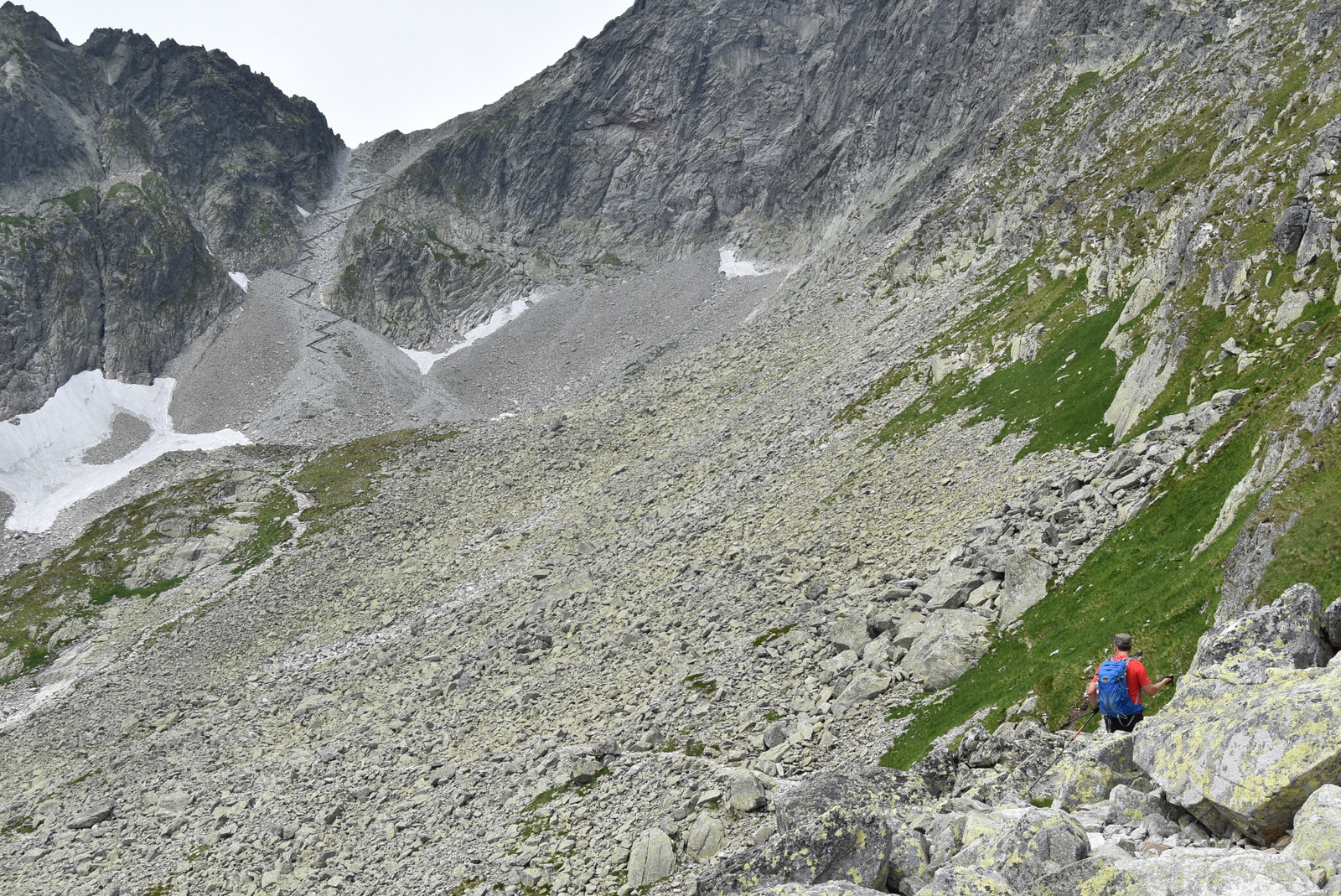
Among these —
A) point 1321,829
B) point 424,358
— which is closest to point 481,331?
point 424,358

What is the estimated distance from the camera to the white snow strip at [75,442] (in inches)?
4400

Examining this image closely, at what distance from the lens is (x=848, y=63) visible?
15100 cm

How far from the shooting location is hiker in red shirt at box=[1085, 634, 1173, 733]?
562 inches

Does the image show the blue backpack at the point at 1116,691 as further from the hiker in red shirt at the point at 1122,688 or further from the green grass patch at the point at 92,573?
the green grass patch at the point at 92,573

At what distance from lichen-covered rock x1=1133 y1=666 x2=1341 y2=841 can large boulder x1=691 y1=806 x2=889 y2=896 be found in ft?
13.9

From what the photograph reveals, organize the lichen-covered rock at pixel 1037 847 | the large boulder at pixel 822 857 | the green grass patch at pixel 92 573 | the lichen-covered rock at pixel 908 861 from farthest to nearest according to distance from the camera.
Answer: the green grass patch at pixel 92 573 < the large boulder at pixel 822 857 < the lichen-covered rock at pixel 908 861 < the lichen-covered rock at pixel 1037 847

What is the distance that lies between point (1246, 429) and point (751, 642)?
18.2 m

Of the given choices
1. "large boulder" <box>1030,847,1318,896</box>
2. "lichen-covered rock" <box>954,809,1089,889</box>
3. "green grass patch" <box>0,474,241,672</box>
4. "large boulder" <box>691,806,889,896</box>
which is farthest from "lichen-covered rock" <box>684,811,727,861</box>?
"green grass patch" <box>0,474,241,672</box>

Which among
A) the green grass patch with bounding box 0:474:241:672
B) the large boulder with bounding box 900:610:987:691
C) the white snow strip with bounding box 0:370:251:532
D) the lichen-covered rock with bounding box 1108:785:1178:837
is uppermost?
the white snow strip with bounding box 0:370:251:532

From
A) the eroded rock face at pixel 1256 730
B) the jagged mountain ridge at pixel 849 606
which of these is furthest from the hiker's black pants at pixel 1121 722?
the eroded rock face at pixel 1256 730

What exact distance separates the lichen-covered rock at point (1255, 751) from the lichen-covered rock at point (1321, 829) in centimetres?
37

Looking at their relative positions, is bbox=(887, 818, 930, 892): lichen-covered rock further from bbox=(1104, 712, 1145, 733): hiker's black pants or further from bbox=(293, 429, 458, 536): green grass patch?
bbox=(293, 429, 458, 536): green grass patch

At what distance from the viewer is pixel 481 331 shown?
518 feet

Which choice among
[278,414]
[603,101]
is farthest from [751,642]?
[603,101]
